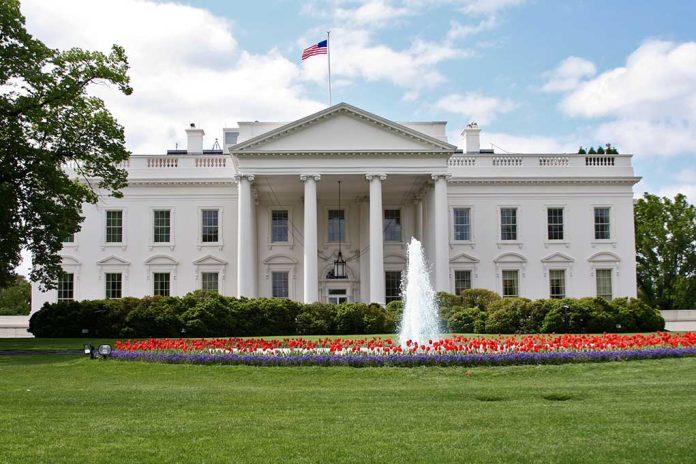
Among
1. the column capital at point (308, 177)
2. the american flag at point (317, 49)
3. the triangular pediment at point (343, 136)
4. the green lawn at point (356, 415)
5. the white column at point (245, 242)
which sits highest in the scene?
the american flag at point (317, 49)

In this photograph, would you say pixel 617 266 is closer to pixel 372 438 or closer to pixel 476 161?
pixel 476 161

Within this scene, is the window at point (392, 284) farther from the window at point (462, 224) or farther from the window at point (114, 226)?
the window at point (114, 226)

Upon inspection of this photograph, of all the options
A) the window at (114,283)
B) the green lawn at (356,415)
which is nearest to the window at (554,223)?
the window at (114,283)

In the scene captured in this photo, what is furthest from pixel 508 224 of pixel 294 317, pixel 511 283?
pixel 294 317

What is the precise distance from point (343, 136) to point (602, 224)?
1645cm

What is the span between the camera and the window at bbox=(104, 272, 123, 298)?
140ft

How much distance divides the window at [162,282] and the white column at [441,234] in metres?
15.2

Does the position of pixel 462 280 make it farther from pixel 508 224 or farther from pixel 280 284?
pixel 280 284

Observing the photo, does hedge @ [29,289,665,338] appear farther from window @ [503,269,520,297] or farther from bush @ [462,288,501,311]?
window @ [503,269,520,297]

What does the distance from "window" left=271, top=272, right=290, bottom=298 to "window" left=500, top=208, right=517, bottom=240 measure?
1271 centimetres

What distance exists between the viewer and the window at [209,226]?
43.0 metres

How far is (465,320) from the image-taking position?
108 feet

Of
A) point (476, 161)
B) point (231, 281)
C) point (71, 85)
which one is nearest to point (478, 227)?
point (476, 161)

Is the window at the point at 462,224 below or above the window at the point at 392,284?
above
